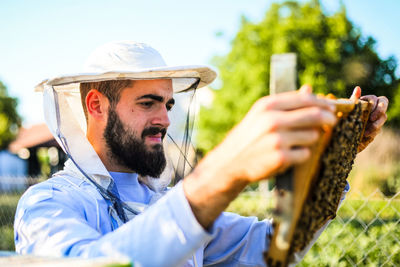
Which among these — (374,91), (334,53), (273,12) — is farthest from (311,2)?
(374,91)

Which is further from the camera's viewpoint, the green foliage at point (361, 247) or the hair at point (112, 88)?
the green foliage at point (361, 247)

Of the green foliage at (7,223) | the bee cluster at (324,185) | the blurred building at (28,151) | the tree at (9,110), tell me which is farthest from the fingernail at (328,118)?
the tree at (9,110)

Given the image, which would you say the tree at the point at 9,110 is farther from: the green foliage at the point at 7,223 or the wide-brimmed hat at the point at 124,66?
the wide-brimmed hat at the point at 124,66

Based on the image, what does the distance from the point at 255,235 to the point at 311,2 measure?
2814 cm

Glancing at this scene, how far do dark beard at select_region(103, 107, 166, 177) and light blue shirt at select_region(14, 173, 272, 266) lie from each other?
0.12 m

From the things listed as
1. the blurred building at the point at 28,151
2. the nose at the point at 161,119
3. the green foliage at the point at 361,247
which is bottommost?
the blurred building at the point at 28,151

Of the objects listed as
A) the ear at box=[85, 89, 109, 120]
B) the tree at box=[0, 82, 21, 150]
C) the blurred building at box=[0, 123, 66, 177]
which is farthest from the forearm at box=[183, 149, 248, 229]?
the tree at box=[0, 82, 21, 150]

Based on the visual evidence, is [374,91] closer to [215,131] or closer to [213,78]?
[215,131]

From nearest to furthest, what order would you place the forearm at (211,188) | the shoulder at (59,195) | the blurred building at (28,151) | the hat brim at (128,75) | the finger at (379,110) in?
1. the forearm at (211,188)
2. the shoulder at (59,195)
3. the finger at (379,110)
4. the hat brim at (128,75)
5. the blurred building at (28,151)

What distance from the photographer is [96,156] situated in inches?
86.4

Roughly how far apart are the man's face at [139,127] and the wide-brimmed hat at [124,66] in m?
0.11

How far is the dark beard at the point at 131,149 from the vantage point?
2.26 meters

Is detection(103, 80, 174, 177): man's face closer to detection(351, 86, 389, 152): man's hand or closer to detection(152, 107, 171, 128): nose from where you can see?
detection(152, 107, 171, 128): nose

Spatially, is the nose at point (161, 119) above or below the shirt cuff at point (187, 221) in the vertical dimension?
above
